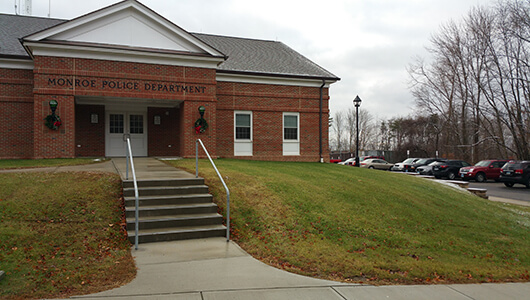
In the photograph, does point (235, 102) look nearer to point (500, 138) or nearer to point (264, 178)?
point (264, 178)

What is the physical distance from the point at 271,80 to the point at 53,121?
1046 centimetres

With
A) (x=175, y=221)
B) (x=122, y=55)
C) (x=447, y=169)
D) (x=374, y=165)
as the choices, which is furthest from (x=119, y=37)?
(x=374, y=165)

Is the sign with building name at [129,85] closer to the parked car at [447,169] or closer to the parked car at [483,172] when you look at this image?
the parked car at [447,169]

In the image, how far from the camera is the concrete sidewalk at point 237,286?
440 cm

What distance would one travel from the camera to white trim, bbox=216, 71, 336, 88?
18122 mm

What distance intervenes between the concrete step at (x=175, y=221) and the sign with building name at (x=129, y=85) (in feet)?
31.6

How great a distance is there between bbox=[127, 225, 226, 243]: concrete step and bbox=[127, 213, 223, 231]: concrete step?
93mm

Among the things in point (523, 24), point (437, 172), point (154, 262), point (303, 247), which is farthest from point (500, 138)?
point (154, 262)

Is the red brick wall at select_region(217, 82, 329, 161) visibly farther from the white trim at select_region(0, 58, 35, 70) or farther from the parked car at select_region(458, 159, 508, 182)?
the parked car at select_region(458, 159, 508, 182)

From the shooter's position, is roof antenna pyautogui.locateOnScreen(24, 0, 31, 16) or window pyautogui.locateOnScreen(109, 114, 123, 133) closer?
window pyautogui.locateOnScreen(109, 114, 123, 133)

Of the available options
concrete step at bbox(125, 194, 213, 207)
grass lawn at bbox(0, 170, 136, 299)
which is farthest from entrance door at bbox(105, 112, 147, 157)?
concrete step at bbox(125, 194, 213, 207)

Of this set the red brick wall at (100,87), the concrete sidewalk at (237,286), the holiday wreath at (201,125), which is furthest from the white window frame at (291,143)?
the concrete sidewalk at (237,286)

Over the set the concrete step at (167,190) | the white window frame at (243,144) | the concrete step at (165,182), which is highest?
the white window frame at (243,144)

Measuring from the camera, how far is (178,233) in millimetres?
6688
